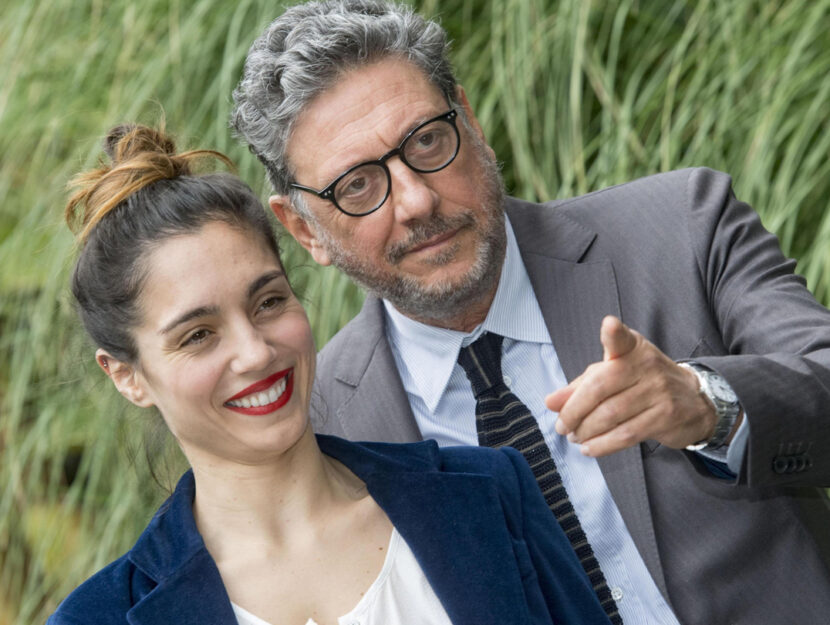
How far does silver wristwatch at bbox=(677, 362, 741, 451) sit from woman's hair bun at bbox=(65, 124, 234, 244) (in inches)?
32.2

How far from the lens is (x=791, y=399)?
145 cm

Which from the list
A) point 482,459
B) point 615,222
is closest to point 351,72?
point 615,222

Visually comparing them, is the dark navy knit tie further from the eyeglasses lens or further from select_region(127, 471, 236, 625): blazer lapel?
select_region(127, 471, 236, 625): blazer lapel

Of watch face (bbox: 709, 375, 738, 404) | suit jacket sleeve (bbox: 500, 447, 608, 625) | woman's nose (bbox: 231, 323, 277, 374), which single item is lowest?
suit jacket sleeve (bbox: 500, 447, 608, 625)

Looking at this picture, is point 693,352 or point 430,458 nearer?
point 430,458

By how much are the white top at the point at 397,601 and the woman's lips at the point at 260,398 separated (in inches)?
10.5

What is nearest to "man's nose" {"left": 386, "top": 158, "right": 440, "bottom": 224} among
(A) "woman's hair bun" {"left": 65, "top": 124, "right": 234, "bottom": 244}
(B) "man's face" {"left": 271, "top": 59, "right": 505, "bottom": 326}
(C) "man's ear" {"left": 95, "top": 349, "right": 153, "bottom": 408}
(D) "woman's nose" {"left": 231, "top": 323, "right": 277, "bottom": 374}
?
(B) "man's face" {"left": 271, "top": 59, "right": 505, "bottom": 326}

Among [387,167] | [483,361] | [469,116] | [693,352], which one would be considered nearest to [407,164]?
[387,167]

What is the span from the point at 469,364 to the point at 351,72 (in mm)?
547

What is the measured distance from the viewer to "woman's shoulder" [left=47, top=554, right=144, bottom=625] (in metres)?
1.43

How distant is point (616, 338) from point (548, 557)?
0.48 metres

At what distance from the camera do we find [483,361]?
1882mm

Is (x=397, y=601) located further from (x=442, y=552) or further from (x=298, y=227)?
(x=298, y=227)

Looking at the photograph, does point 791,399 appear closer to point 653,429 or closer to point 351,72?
point 653,429
